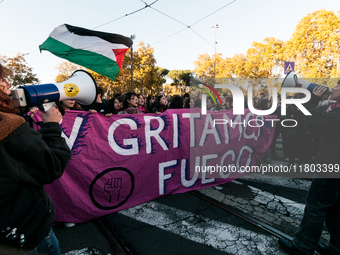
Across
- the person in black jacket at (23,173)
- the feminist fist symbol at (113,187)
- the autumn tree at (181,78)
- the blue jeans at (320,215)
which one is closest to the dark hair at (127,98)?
the feminist fist symbol at (113,187)

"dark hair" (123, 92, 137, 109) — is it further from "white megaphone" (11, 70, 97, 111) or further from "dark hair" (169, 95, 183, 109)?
"white megaphone" (11, 70, 97, 111)

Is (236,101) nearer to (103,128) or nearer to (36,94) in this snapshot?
(103,128)

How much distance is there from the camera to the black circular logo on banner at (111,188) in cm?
276

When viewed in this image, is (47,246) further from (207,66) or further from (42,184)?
(207,66)

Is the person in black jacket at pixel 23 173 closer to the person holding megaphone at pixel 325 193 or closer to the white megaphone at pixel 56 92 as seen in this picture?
the white megaphone at pixel 56 92

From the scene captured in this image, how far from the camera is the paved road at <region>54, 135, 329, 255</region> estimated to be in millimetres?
2182

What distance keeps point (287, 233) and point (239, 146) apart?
6.51 feet

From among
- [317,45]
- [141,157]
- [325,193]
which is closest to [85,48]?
[141,157]

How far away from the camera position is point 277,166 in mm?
5027

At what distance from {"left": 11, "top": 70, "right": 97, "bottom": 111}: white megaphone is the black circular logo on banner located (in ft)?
4.47

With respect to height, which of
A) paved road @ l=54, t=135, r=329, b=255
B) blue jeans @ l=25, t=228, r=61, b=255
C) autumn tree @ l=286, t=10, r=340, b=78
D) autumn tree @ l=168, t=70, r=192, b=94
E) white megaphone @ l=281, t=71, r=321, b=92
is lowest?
paved road @ l=54, t=135, r=329, b=255

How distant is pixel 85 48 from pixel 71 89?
10.7 ft

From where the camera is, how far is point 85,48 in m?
4.37

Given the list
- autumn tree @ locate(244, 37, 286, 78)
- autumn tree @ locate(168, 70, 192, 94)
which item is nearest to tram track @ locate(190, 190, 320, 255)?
autumn tree @ locate(244, 37, 286, 78)
